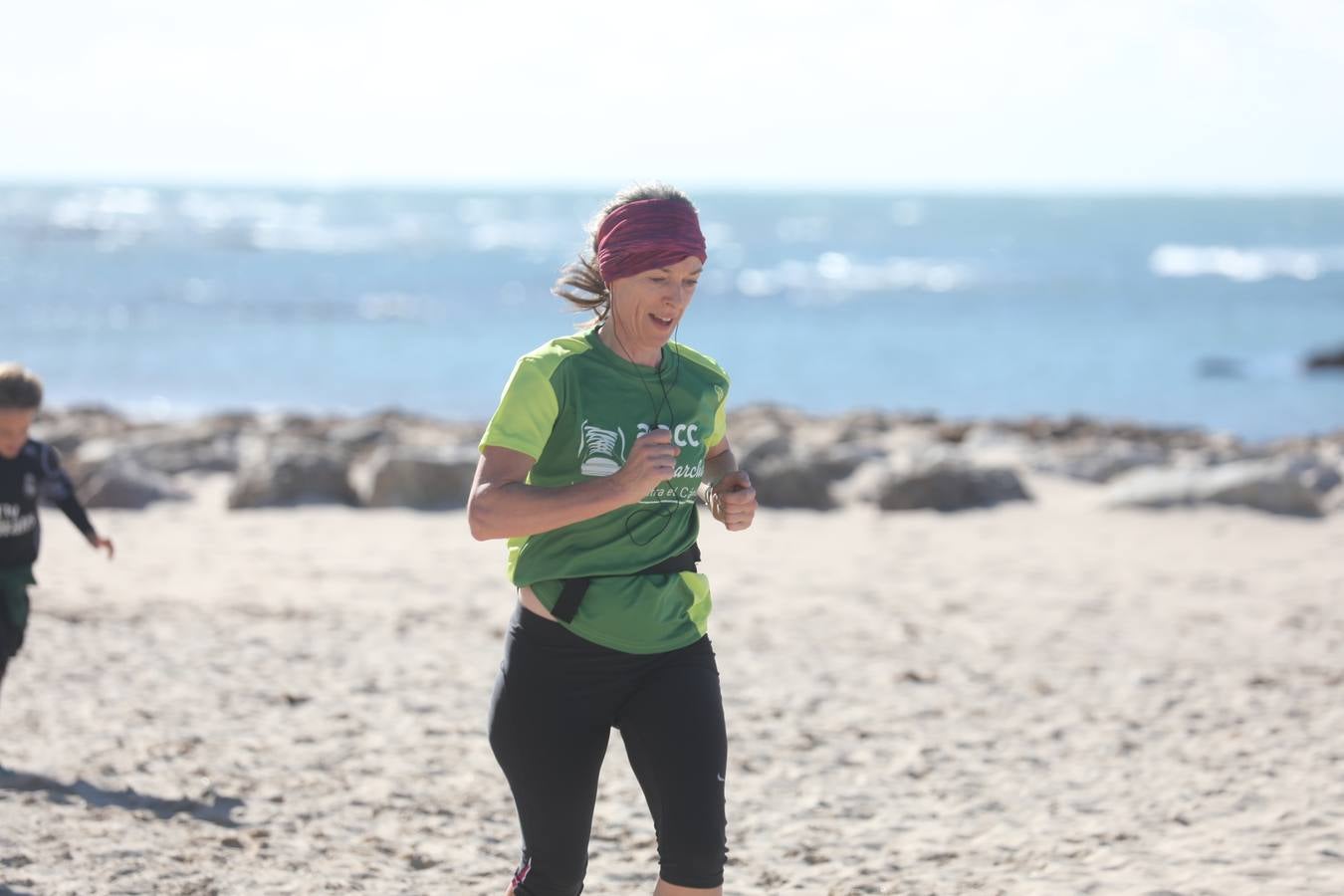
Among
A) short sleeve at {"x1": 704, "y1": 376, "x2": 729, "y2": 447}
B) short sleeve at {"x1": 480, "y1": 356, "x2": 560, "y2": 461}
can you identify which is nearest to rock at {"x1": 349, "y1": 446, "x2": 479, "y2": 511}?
short sleeve at {"x1": 704, "y1": 376, "x2": 729, "y2": 447}

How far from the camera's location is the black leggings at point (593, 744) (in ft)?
9.41

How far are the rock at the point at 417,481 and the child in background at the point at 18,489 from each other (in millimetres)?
6654

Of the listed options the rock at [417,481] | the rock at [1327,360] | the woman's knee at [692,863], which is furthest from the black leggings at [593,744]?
the rock at [1327,360]

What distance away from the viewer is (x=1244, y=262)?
67.1m

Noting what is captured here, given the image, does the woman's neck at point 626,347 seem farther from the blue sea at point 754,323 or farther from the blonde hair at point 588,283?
the blue sea at point 754,323

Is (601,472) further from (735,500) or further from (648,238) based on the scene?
(648,238)

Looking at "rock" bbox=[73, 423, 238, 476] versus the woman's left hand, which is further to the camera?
"rock" bbox=[73, 423, 238, 476]

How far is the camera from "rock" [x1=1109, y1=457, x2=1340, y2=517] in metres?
11.4

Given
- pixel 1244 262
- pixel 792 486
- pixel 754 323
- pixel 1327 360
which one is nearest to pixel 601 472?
pixel 792 486

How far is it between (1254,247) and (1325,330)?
47.7m

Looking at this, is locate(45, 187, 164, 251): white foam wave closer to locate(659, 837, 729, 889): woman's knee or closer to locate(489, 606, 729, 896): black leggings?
locate(489, 606, 729, 896): black leggings

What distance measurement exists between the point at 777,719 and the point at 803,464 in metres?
6.09

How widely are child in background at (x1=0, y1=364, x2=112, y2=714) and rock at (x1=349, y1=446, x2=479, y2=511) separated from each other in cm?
665

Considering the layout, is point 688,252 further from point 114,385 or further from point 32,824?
point 114,385
